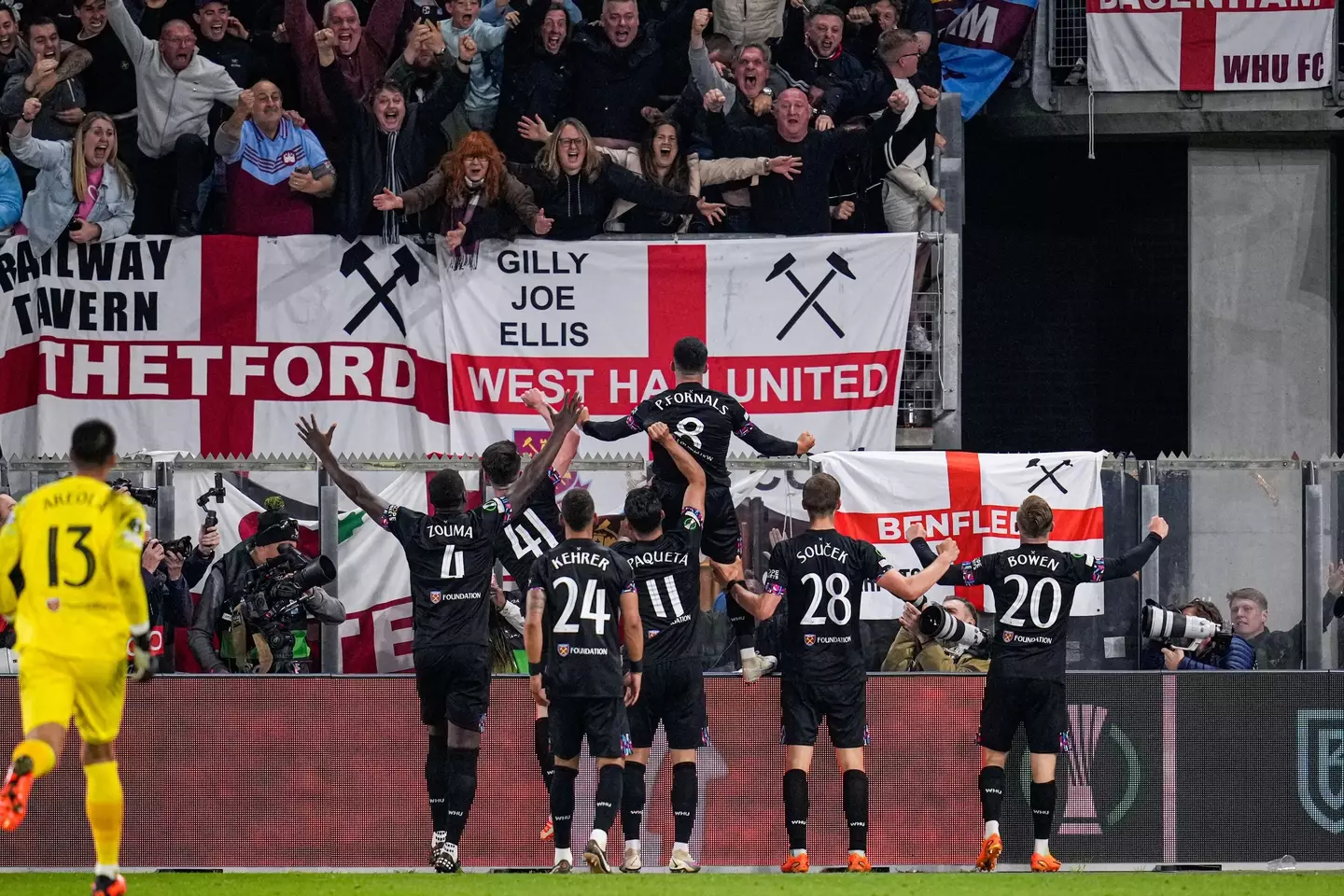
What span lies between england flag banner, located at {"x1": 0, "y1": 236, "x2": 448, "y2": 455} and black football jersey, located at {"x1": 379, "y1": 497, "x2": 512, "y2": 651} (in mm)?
5300

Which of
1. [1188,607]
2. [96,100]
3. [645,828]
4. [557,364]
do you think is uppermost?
[96,100]

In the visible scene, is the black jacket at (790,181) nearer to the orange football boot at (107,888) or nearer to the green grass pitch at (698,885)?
the green grass pitch at (698,885)

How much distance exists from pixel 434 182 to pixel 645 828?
250 inches

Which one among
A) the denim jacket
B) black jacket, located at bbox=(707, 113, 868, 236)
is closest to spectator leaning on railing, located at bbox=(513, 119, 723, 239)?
black jacket, located at bbox=(707, 113, 868, 236)

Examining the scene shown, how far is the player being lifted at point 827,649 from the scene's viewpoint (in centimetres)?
1065

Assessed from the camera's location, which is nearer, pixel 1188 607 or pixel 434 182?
pixel 1188 607

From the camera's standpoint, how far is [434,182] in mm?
15719

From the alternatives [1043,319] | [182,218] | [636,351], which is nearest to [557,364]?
[636,351]

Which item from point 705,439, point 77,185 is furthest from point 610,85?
point 705,439

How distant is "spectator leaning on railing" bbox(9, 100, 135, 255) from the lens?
15.3 metres

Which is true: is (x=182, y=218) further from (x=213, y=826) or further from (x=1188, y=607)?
(x=1188, y=607)

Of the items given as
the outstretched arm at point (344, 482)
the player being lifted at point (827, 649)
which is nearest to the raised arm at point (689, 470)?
the player being lifted at point (827, 649)

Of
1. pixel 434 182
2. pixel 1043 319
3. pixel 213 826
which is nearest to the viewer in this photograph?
pixel 213 826

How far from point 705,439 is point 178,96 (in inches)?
268
